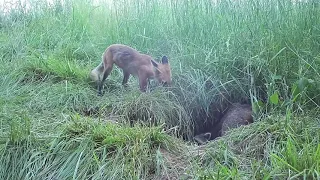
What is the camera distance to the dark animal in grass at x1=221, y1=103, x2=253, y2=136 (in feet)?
12.7

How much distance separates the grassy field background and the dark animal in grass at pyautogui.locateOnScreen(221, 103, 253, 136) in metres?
0.13

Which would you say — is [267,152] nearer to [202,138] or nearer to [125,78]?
[202,138]

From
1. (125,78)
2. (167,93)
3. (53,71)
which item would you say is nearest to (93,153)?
(167,93)

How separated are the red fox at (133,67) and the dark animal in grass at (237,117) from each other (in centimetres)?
73

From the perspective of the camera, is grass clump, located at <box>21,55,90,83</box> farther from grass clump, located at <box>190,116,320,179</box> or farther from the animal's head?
grass clump, located at <box>190,116,320,179</box>

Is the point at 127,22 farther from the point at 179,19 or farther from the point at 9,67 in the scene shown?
the point at 9,67

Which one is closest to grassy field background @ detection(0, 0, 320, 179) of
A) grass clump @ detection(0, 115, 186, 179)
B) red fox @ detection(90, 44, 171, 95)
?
grass clump @ detection(0, 115, 186, 179)

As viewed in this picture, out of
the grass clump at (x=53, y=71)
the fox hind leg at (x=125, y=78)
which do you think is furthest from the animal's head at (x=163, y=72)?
the grass clump at (x=53, y=71)

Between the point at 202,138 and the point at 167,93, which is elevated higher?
the point at 167,93

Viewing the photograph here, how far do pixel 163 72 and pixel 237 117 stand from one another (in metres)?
0.93

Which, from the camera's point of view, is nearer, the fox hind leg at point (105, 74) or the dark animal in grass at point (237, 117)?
the dark animal in grass at point (237, 117)

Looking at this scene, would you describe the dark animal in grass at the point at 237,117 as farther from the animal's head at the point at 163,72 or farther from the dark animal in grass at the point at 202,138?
the animal's head at the point at 163,72

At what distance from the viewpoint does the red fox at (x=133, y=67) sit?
4.45 metres

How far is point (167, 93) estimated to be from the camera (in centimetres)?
425
